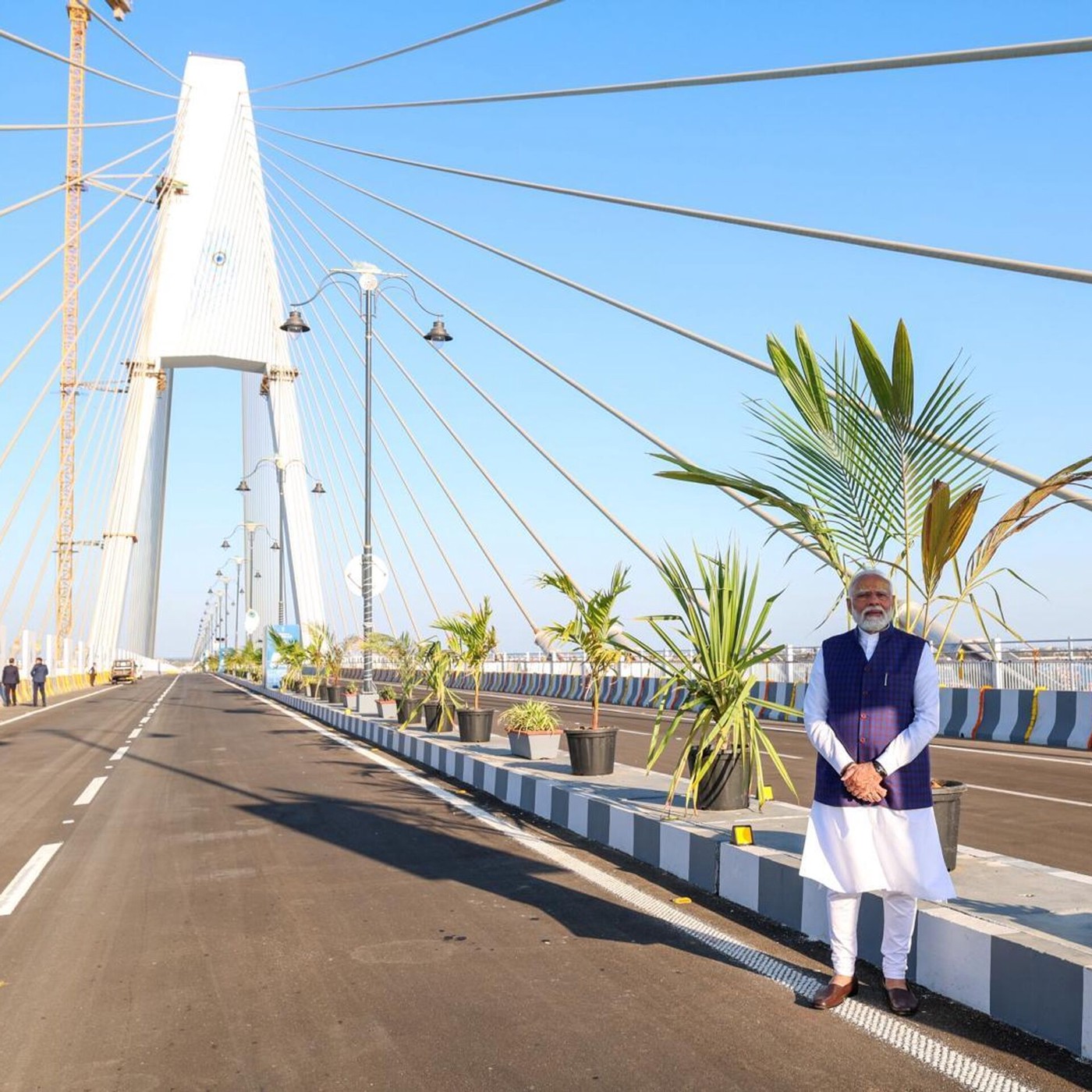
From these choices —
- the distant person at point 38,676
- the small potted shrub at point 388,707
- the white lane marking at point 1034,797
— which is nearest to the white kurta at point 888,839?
the white lane marking at point 1034,797

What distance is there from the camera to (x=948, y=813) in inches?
242

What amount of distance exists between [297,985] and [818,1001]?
2368 mm

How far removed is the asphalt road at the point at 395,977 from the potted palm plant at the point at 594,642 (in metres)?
1.24

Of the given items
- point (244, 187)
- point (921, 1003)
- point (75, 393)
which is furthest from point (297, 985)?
point (75, 393)

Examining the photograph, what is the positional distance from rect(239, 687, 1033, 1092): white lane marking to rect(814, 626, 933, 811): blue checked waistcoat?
0.86 m

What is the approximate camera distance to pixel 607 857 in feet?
27.2

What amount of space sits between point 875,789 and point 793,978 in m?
1.11

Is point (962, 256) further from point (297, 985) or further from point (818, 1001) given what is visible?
point (297, 985)

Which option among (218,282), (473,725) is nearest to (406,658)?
(473,725)

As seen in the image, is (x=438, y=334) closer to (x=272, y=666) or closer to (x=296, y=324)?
(x=296, y=324)

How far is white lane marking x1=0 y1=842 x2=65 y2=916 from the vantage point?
7.34 metres

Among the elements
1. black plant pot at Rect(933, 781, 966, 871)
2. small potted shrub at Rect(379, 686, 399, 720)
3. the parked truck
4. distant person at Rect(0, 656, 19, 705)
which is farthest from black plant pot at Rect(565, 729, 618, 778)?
the parked truck

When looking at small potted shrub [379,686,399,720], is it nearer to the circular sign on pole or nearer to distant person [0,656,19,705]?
the circular sign on pole

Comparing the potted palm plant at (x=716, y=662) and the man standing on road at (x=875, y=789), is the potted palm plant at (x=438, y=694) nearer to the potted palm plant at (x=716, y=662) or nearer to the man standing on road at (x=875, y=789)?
the potted palm plant at (x=716, y=662)
